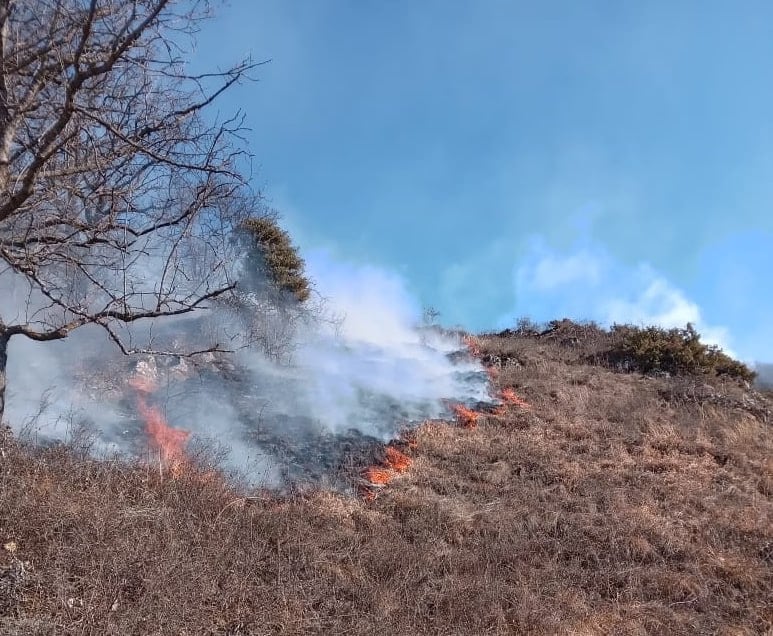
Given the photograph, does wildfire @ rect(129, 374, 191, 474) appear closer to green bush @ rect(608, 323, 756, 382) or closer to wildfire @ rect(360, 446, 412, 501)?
wildfire @ rect(360, 446, 412, 501)

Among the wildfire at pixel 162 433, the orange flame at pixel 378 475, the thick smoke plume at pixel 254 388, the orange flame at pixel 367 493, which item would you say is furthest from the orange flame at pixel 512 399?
the wildfire at pixel 162 433

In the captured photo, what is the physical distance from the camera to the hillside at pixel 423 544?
4422mm

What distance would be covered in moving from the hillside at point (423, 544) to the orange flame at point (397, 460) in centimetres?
22

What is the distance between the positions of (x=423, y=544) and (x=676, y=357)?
12.5 meters

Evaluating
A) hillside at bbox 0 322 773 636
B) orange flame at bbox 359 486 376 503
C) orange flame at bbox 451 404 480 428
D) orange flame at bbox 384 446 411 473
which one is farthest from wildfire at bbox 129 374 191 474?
orange flame at bbox 451 404 480 428

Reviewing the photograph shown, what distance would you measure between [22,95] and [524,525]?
6589 mm

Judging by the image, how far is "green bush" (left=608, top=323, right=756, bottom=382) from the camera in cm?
1633

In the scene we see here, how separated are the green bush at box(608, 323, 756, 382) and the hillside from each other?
6.03 meters

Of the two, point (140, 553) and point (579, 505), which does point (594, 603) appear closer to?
point (579, 505)

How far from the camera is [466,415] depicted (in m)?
11.8

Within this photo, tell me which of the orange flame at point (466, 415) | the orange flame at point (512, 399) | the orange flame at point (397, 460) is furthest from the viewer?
the orange flame at point (512, 399)

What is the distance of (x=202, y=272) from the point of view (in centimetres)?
446

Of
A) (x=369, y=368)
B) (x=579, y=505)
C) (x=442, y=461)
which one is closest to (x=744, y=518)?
(x=579, y=505)

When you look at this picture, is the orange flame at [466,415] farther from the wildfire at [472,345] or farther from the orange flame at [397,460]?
the wildfire at [472,345]
